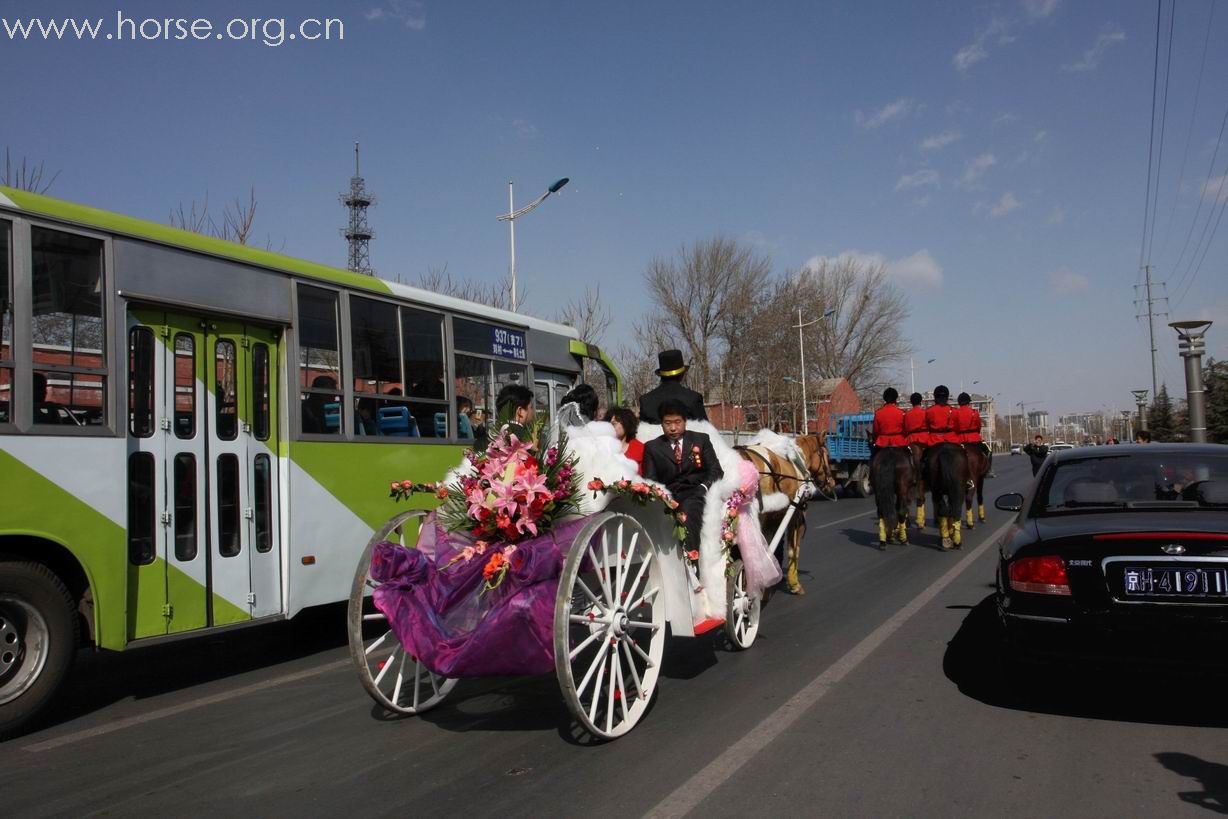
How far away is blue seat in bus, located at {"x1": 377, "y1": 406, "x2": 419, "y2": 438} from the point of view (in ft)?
26.2

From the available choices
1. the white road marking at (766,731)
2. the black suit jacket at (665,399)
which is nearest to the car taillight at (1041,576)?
the white road marking at (766,731)

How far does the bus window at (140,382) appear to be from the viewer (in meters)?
5.96

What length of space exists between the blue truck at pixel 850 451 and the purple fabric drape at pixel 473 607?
74.5 feet

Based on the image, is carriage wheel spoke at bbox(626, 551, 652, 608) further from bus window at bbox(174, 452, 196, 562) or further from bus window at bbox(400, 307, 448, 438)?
bus window at bbox(400, 307, 448, 438)

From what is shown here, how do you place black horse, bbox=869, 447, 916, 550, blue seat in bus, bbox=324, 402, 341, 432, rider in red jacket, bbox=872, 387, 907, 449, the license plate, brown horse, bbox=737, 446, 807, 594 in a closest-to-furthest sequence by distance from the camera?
the license plate → blue seat in bus, bbox=324, 402, 341, 432 → brown horse, bbox=737, 446, 807, 594 → black horse, bbox=869, 447, 916, 550 → rider in red jacket, bbox=872, 387, 907, 449

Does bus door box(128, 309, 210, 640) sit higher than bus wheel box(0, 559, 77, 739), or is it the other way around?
bus door box(128, 309, 210, 640)

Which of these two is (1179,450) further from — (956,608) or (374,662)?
(374,662)

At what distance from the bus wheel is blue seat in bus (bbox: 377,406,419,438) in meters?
2.96

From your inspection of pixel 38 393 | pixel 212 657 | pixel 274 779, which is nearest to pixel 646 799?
pixel 274 779

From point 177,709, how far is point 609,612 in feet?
9.75

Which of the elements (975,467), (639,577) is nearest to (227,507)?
(639,577)

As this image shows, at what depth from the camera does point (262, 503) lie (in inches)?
269

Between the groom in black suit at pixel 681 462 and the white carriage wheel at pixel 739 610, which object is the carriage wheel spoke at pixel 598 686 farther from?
the white carriage wheel at pixel 739 610

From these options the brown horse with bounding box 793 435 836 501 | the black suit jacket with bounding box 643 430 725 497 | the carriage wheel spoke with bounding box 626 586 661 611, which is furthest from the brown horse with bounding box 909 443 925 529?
the carriage wheel spoke with bounding box 626 586 661 611
